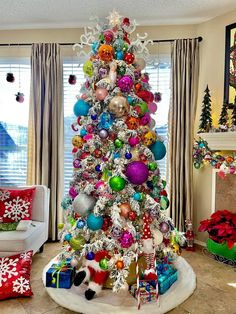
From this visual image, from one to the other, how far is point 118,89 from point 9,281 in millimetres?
1871

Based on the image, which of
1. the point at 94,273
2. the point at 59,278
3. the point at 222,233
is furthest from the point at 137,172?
the point at 222,233

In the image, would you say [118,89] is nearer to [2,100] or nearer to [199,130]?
[199,130]

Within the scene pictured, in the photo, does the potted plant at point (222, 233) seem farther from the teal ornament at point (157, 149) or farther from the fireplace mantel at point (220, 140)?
the teal ornament at point (157, 149)

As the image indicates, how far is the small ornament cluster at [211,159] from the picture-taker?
12.4 ft

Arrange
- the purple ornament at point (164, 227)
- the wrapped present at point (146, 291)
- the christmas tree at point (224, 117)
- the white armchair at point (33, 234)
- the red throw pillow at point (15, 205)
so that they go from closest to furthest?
the wrapped present at point (146, 291)
the purple ornament at point (164, 227)
the white armchair at point (33, 234)
the red throw pillow at point (15, 205)
the christmas tree at point (224, 117)

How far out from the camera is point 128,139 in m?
2.83

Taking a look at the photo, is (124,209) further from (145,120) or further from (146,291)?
(145,120)

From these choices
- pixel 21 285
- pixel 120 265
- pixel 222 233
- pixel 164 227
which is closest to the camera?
pixel 120 265

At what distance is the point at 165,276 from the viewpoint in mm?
2916

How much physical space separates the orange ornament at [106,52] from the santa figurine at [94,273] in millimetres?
1671

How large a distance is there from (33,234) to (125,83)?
1828 mm

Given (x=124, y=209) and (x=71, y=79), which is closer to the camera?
(x=124, y=209)

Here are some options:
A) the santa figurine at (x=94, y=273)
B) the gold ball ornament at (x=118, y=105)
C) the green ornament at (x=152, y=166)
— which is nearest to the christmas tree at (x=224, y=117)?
the green ornament at (x=152, y=166)

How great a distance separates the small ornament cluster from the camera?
3775 mm
